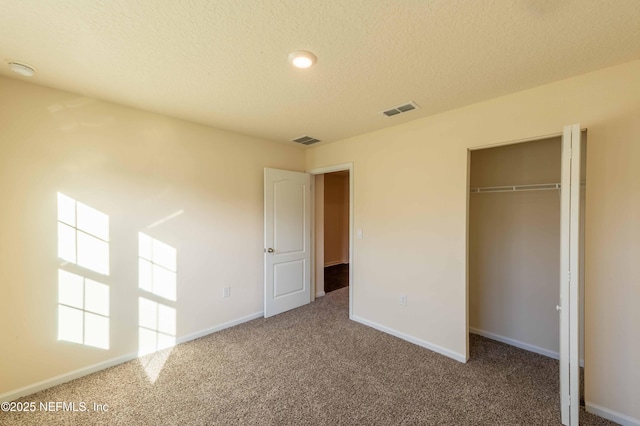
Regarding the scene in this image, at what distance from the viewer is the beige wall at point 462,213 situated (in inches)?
69.2

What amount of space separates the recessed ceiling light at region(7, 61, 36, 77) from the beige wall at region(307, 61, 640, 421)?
2987 mm

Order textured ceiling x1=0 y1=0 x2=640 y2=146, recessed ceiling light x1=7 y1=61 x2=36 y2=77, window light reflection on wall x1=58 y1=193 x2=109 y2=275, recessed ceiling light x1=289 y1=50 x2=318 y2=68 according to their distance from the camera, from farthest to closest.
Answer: window light reflection on wall x1=58 y1=193 x2=109 y2=275 < recessed ceiling light x1=7 y1=61 x2=36 y2=77 < recessed ceiling light x1=289 y1=50 x2=318 y2=68 < textured ceiling x1=0 y1=0 x2=640 y2=146

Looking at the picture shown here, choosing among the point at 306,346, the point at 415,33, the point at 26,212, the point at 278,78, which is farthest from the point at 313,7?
the point at 306,346

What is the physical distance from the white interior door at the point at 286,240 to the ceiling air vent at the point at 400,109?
1.70m

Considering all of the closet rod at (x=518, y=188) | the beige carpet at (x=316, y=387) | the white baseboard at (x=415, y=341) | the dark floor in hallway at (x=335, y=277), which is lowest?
the dark floor in hallway at (x=335, y=277)

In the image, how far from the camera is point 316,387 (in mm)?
2145

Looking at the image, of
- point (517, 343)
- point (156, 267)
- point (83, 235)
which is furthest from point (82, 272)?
point (517, 343)

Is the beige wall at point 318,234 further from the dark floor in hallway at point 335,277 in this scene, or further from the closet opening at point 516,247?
the closet opening at point 516,247

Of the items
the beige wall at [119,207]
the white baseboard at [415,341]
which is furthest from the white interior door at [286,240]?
the white baseboard at [415,341]

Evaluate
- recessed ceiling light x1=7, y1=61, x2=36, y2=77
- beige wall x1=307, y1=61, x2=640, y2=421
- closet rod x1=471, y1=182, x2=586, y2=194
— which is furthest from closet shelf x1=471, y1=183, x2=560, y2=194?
recessed ceiling light x1=7, y1=61, x2=36, y2=77

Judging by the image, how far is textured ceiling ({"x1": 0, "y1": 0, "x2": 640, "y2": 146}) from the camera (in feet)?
4.30

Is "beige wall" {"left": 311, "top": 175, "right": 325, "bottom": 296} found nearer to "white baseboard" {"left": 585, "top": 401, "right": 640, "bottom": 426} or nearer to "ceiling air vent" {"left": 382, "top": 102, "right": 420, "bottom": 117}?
"ceiling air vent" {"left": 382, "top": 102, "right": 420, "bottom": 117}

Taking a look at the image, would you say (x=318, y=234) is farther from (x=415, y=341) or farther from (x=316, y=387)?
(x=316, y=387)

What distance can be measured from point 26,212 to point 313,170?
10.2ft
